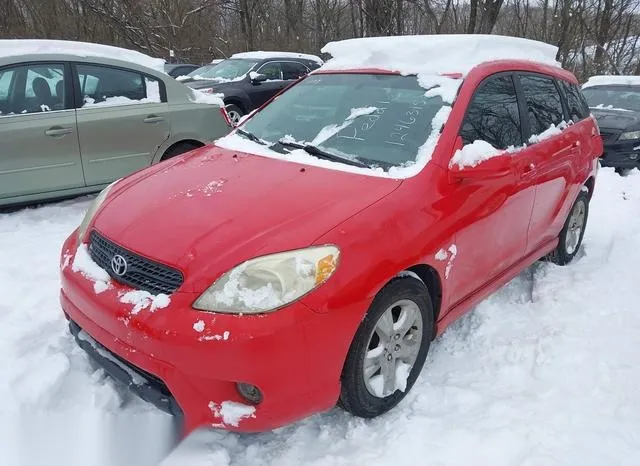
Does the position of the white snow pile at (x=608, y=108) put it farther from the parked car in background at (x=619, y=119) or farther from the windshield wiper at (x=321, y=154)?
the windshield wiper at (x=321, y=154)

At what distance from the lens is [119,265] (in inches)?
94.3

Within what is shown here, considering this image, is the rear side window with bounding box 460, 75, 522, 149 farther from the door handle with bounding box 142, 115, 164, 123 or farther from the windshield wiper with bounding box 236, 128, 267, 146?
the door handle with bounding box 142, 115, 164, 123

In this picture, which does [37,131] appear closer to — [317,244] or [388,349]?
[317,244]

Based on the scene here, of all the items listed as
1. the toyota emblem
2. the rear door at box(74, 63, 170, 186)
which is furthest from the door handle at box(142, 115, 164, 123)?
the toyota emblem

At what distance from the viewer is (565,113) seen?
4.27 meters

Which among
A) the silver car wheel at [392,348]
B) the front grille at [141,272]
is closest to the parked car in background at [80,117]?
the front grille at [141,272]

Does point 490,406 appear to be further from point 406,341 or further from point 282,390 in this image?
point 282,390

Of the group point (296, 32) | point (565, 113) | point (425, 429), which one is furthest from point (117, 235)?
point (296, 32)

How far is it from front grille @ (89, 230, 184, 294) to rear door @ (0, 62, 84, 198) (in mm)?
3005

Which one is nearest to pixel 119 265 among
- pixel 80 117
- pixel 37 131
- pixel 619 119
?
pixel 37 131

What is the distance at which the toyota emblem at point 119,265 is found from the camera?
2.38m

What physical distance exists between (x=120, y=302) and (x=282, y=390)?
77 cm

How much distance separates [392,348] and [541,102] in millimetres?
2389

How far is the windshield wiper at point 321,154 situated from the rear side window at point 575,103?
2.35m
